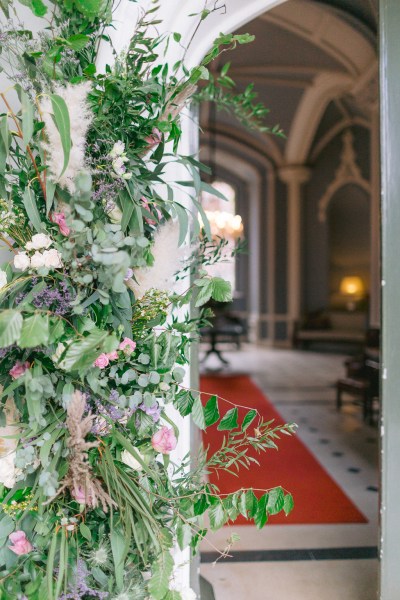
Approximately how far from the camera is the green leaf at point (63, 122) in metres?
1.19

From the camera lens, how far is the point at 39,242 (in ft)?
4.36

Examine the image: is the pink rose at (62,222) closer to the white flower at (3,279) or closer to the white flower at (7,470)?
the white flower at (3,279)

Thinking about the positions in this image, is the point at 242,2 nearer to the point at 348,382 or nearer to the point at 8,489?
the point at 8,489

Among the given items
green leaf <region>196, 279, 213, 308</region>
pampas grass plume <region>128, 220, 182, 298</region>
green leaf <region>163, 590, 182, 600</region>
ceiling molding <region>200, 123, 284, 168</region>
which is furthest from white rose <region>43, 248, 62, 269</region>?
ceiling molding <region>200, 123, 284, 168</region>

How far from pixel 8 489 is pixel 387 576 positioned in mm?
1540

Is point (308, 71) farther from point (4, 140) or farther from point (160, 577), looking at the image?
point (160, 577)

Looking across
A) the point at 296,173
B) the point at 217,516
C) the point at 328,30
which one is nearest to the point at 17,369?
the point at 217,516

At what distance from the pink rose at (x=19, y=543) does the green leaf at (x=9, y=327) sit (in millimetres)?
583

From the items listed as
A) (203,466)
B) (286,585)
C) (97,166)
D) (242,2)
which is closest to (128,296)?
(97,166)

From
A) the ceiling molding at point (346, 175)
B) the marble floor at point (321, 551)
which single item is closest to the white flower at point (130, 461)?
the marble floor at point (321, 551)

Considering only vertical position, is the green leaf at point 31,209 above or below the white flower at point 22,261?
above

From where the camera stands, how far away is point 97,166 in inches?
54.2

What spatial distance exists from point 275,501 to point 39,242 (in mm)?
964

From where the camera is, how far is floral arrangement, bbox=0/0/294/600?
4.30 feet
